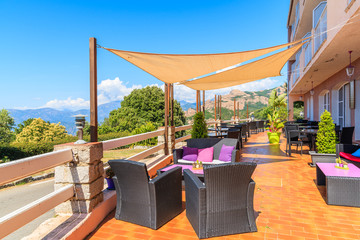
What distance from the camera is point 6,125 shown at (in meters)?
41.1

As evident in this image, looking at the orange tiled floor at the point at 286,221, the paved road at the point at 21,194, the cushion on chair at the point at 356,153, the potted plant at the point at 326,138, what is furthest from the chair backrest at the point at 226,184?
the paved road at the point at 21,194

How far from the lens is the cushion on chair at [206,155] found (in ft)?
14.4

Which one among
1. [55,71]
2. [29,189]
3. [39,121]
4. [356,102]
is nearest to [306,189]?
[356,102]

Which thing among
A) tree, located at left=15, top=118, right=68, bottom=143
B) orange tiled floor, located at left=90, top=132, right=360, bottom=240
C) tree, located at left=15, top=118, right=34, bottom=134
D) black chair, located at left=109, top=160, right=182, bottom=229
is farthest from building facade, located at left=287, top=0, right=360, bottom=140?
tree, located at left=15, top=118, right=34, bottom=134

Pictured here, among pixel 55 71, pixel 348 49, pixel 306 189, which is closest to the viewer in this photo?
pixel 306 189

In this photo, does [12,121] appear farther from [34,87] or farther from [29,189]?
[34,87]

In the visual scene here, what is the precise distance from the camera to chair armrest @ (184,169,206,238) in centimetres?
224

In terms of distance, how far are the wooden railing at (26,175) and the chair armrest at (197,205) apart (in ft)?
4.27

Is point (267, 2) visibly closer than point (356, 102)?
No

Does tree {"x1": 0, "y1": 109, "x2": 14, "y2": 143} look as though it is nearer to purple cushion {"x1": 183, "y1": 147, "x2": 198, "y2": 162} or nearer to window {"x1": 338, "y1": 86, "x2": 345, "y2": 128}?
purple cushion {"x1": 183, "y1": 147, "x2": 198, "y2": 162}

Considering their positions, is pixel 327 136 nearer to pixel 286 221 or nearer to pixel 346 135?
pixel 346 135

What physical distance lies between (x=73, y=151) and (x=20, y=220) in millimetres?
843

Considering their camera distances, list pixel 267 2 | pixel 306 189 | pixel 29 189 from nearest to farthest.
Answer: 1. pixel 306 189
2. pixel 29 189
3. pixel 267 2

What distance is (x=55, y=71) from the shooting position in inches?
5089
